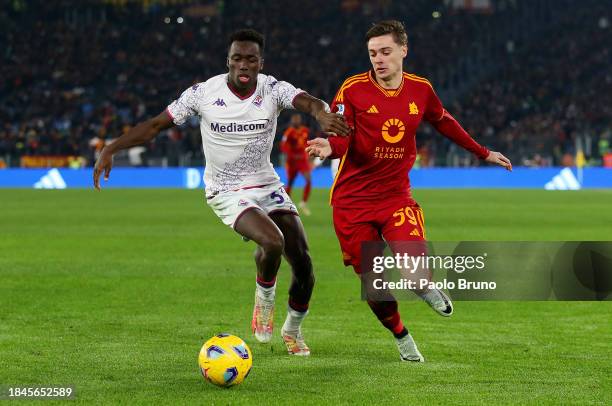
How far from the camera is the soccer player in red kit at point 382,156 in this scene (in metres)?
7.59

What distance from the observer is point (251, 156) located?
331 inches

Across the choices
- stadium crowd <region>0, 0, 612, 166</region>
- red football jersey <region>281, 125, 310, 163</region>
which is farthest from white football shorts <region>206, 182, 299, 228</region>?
stadium crowd <region>0, 0, 612, 166</region>

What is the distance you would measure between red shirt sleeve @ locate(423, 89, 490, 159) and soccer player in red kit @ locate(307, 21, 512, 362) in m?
0.01

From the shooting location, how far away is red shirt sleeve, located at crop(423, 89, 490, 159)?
7.90 metres

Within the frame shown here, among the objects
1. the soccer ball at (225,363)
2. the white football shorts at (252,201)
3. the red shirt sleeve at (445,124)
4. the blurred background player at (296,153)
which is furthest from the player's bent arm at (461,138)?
the blurred background player at (296,153)

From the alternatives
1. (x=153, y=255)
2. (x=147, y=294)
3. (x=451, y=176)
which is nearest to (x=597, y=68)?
(x=451, y=176)

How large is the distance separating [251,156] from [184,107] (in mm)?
630

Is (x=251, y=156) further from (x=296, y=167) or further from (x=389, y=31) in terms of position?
(x=296, y=167)

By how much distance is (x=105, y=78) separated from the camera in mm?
51781

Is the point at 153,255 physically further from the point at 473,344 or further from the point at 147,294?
the point at 473,344

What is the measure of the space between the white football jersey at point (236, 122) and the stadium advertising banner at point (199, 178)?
31.5 m

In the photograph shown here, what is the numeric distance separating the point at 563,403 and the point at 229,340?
2.09 metres

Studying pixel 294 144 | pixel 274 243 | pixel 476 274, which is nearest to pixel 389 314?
pixel 476 274

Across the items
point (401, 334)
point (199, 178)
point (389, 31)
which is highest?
point (389, 31)
